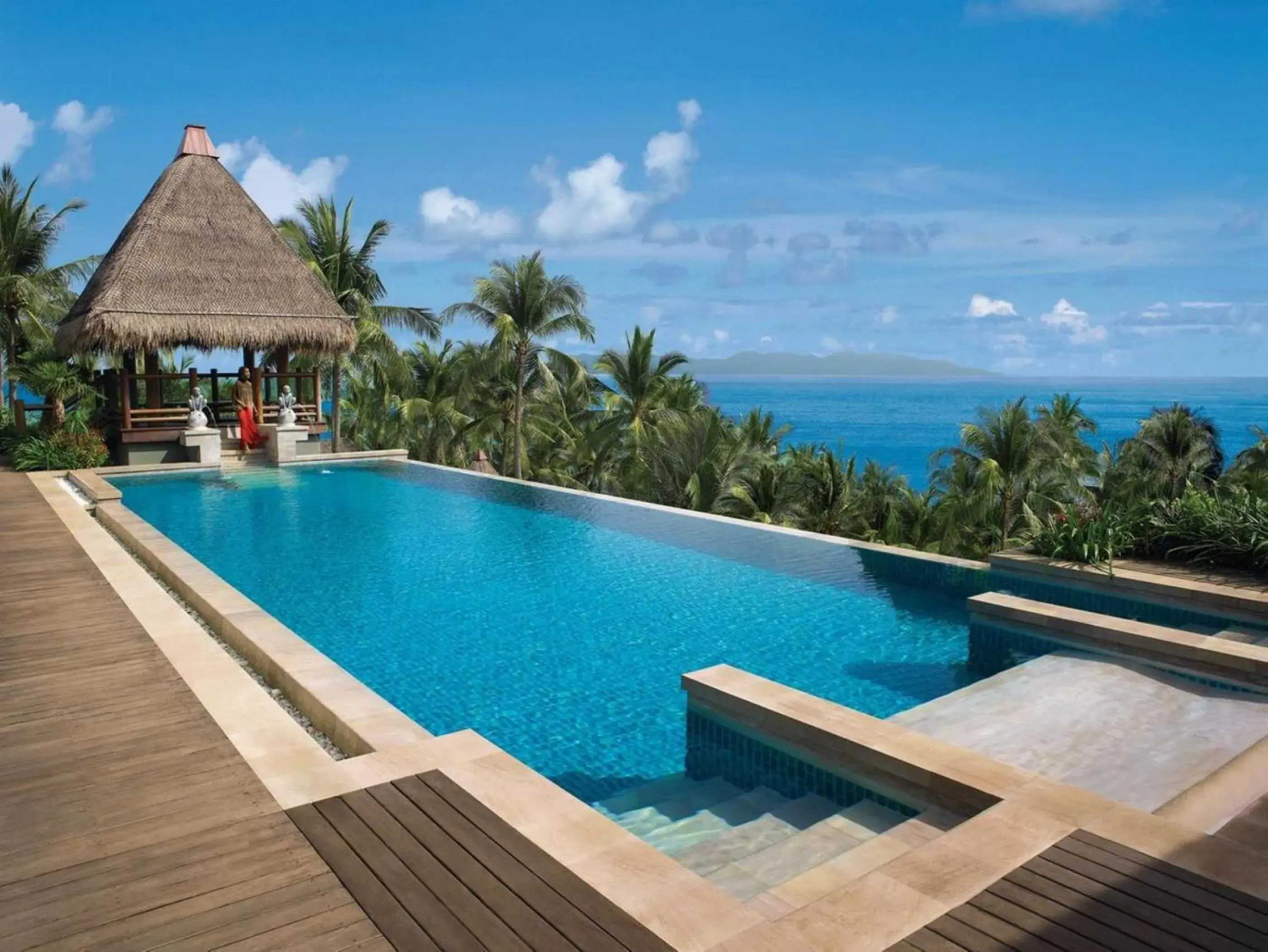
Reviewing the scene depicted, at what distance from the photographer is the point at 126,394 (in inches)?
612

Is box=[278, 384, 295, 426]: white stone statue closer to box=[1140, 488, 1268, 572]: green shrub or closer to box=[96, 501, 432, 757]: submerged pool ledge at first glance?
box=[96, 501, 432, 757]: submerged pool ledge

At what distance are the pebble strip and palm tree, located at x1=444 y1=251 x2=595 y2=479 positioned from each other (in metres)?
14.7

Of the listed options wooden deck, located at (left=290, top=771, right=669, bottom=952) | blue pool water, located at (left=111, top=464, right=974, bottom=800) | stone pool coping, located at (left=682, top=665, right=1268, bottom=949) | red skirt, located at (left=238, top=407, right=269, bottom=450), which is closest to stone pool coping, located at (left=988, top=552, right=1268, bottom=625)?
blue pool water, located at (left=111, top=464, right=974, bottom=800)

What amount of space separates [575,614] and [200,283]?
12.2 meters

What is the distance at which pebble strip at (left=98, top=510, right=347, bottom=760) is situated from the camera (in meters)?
3.98

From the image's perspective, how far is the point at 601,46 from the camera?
31.6m

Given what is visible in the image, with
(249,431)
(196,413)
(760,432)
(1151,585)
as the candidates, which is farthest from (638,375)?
(1151,585)

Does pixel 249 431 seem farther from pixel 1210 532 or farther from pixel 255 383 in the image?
pixel 1210 532

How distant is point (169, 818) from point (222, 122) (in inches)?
897

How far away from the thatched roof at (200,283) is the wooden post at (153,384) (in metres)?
0.54

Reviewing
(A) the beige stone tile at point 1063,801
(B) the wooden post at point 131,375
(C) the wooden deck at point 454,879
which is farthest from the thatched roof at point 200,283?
(A) the beige stone tile at point 1063,801

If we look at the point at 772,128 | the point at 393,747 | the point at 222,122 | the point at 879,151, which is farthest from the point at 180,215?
the point at 879,151

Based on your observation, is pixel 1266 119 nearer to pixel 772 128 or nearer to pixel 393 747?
pixel 772 128

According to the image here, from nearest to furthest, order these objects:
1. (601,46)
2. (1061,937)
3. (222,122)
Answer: (1061,937), (222,122), (601,46)
